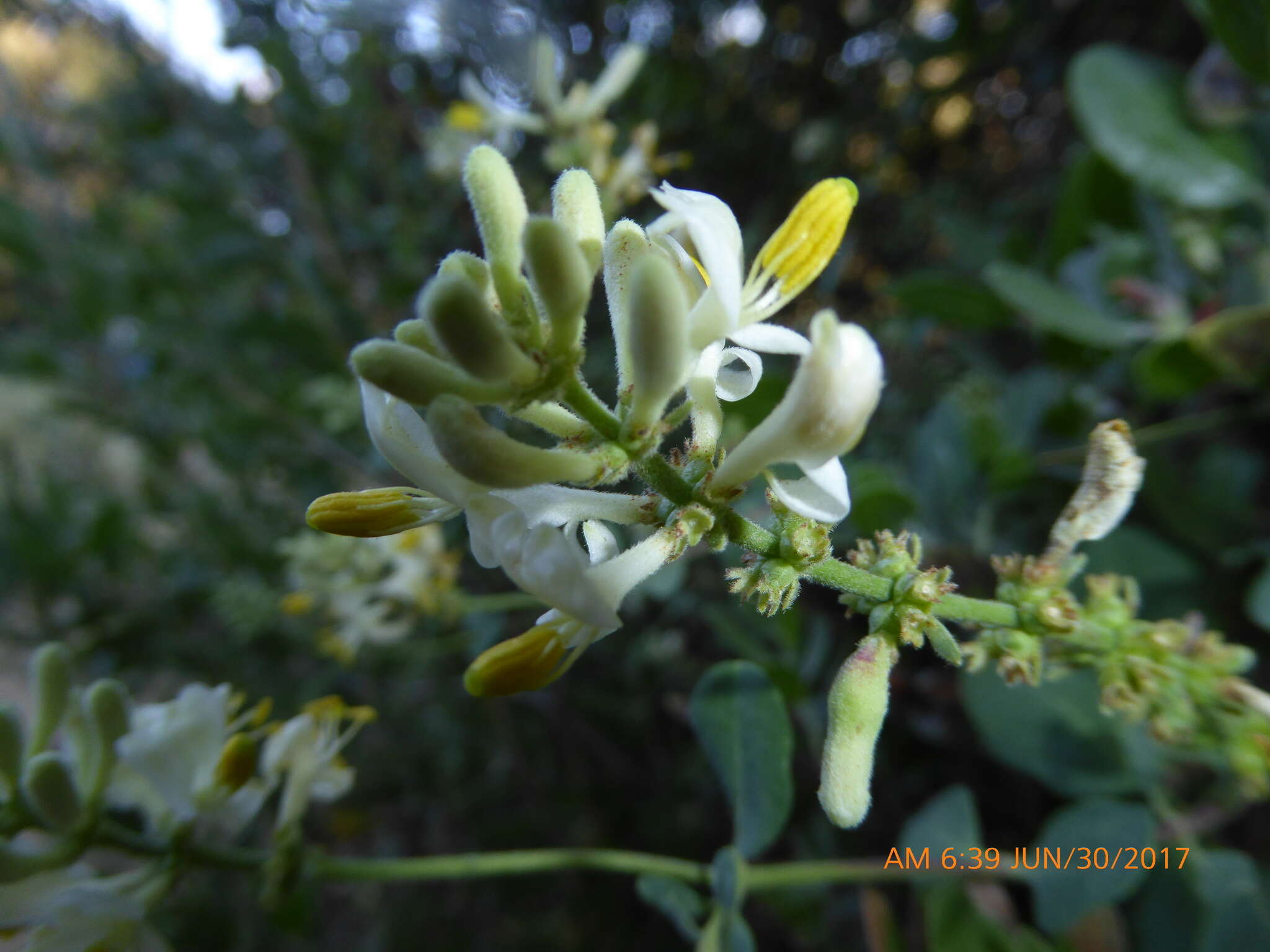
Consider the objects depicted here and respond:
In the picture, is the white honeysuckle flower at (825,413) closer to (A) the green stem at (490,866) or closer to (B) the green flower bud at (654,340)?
(B) the green flower bud at (654,340)

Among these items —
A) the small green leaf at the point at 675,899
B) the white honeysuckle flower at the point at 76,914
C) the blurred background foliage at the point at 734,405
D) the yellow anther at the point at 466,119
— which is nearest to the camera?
the white honeysuckle flower at the point at 76,914

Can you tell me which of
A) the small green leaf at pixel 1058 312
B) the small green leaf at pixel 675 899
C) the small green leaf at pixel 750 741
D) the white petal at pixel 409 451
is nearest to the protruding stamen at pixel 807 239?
the white petal at pixel 409 451

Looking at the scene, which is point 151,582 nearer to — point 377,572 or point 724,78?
point 377,572

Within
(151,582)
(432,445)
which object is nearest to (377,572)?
(432,445)

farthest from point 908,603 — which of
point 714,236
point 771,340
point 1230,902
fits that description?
point 1230,902

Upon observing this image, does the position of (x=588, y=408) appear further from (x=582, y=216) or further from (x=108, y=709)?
(x=108, y=709)

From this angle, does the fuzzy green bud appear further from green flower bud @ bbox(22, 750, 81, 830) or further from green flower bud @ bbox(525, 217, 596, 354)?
green flower bud @ bbox(22, 750, 81, 830)
